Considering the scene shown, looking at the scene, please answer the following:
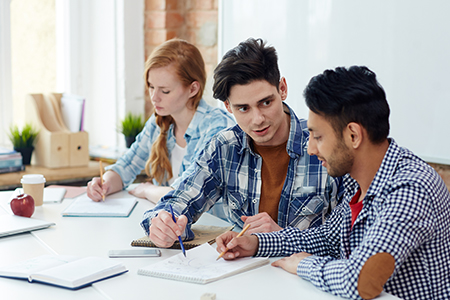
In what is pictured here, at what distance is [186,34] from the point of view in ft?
A: 11.0

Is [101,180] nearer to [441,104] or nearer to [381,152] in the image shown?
[381,152]

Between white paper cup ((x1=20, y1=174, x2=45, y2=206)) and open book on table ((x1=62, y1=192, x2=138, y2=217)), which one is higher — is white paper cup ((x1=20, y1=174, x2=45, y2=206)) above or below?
above

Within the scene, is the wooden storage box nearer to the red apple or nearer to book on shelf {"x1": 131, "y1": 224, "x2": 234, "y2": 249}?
the red apple

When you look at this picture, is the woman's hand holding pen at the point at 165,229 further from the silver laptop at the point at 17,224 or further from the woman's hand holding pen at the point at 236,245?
the silver laptop at the point at 17,224

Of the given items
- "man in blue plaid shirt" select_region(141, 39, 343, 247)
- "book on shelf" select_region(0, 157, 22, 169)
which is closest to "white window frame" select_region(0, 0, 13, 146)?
"book on shelf" select_region(0, 157, 22, 169)

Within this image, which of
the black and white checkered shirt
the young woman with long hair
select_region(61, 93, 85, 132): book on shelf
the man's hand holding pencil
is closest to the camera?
the black and white checkered shirt

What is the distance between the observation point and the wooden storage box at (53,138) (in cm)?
289

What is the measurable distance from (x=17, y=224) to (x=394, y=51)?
5.14 feet

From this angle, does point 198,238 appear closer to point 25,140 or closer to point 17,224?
point 17,224

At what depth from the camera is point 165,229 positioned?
1432mm

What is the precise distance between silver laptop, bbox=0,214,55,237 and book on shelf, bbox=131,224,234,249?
1.18 ft

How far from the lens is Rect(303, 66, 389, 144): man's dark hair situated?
119 cm

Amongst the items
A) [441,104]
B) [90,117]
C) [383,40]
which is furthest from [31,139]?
[441,104]

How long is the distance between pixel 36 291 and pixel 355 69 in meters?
0.91
